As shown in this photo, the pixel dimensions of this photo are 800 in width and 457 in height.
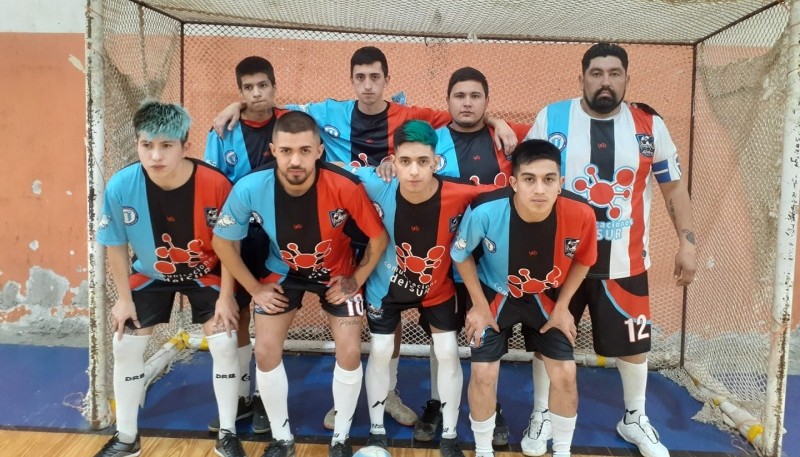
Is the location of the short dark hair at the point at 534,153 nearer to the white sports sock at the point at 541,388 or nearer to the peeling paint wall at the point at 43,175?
the white sports sock at the point at 541,388


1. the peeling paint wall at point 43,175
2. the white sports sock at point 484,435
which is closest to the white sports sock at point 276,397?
the white sports sock at point 484,435

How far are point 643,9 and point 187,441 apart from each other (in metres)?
3.10

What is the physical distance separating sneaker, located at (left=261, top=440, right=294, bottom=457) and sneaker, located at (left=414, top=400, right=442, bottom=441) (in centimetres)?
63

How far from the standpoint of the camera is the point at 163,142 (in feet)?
7.33

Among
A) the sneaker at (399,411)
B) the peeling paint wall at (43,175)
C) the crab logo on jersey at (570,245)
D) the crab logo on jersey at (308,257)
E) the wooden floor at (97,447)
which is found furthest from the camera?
the peeling paint wall at (43,175)

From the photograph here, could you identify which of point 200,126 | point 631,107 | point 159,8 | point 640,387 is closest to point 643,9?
point 631,107

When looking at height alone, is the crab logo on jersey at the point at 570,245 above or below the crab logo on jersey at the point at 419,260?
above

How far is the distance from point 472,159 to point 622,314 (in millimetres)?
1037

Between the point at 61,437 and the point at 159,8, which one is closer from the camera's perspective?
the point at 61,437

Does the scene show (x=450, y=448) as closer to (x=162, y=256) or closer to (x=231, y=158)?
(x=162, y=256)

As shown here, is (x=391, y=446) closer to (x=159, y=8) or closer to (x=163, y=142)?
(x=163, y=142)

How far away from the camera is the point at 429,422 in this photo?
275cm

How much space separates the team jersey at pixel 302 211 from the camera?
7.55ft

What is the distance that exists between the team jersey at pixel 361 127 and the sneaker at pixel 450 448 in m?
1.39
